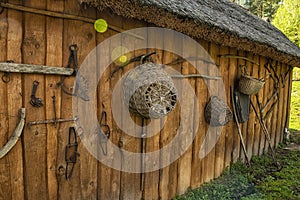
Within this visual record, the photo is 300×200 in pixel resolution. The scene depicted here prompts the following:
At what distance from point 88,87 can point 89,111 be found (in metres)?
0.17

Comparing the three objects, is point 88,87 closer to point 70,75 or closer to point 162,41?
point 70,75

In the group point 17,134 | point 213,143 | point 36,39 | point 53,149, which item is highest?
point 36,39

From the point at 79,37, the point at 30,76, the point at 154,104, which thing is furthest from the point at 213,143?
the point at 30,76

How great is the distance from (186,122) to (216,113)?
370 mm

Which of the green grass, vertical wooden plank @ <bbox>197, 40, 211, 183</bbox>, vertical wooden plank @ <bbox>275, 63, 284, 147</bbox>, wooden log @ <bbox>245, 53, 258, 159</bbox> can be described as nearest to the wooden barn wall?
vertical wooden plank @ <bbox>197, 40, 211, 183</bbox>

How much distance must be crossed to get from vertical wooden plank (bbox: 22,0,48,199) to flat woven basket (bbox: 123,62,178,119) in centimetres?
63

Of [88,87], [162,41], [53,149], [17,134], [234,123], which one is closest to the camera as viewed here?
[17,134]

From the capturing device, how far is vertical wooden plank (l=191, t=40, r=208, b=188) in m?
2.67

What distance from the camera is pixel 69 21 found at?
5.43 feet

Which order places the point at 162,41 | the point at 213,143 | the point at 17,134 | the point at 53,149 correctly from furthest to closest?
1. the point at 213,143
2. the point at 162,41
3. the point at 53,149
4. the point at 17,134

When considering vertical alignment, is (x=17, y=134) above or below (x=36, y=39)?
below

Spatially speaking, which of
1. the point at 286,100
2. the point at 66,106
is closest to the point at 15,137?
the point at 66,106

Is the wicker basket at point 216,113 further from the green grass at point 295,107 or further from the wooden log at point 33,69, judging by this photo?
the green grass at point 295,107

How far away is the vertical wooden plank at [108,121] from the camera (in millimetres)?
1861
